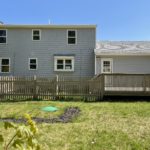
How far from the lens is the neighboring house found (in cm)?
2356

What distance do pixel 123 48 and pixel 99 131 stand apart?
17.0 m

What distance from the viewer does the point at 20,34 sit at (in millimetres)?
23969

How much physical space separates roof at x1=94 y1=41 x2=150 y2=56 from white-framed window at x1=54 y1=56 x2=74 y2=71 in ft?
7.95

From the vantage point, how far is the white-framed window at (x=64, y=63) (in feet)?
77.2

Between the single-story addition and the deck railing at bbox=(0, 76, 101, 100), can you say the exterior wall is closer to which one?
the single-story addition

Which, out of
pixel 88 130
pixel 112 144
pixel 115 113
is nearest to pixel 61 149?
pixel 112 144

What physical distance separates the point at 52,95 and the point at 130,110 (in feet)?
17.6

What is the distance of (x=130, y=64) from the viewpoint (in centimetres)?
2286

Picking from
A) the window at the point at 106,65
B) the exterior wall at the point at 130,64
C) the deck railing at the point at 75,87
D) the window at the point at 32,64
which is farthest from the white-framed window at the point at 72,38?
the deck railing at the point at 75,87

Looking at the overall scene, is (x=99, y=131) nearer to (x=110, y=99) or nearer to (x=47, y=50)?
(x=110, y=99)

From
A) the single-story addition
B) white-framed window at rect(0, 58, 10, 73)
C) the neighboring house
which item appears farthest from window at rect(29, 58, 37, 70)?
the single-story addition

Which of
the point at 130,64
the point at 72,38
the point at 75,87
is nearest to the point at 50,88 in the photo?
the point at 75,87

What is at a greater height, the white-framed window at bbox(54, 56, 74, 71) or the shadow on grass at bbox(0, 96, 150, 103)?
the white-framed window at bbox(54, 56, 74, 71)

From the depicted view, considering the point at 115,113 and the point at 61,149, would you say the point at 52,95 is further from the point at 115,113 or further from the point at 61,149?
the point at 61,149
